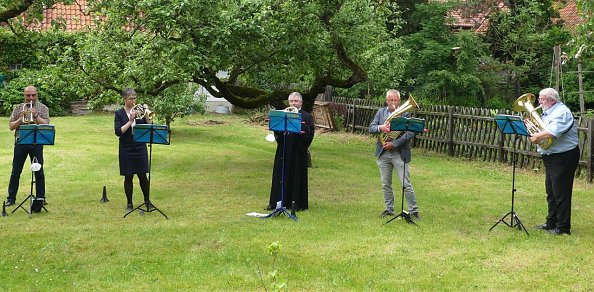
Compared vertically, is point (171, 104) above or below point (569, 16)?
below

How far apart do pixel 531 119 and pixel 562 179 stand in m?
0.85

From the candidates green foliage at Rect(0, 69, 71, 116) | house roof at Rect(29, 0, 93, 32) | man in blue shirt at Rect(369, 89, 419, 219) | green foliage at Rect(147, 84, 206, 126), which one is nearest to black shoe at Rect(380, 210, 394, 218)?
man in blue shirt at Rect(369, 89, 419, 219)

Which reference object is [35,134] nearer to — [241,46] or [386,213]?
[241,46]

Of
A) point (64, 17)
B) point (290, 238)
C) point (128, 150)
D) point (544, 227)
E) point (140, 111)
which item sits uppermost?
point (64, 17)

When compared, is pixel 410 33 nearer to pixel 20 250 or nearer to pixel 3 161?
pixel 3 161

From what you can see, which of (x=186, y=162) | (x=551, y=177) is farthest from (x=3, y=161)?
(x=551, y=177)

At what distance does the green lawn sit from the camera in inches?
274

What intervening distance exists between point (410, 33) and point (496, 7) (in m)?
3.26

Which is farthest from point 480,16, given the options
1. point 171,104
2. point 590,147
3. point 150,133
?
point 150,133

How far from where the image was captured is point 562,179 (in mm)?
8867

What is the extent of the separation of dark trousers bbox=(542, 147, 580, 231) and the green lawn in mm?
298

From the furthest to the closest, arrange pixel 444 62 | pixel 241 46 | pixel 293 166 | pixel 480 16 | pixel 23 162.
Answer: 1. pixel 480 16
2. pixel 444 62
3. pixel 241 46
4. pixel 23 162
5. pixel 293 166

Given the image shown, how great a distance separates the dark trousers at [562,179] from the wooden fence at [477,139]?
4.88 m

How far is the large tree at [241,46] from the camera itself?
11500 millimetres
